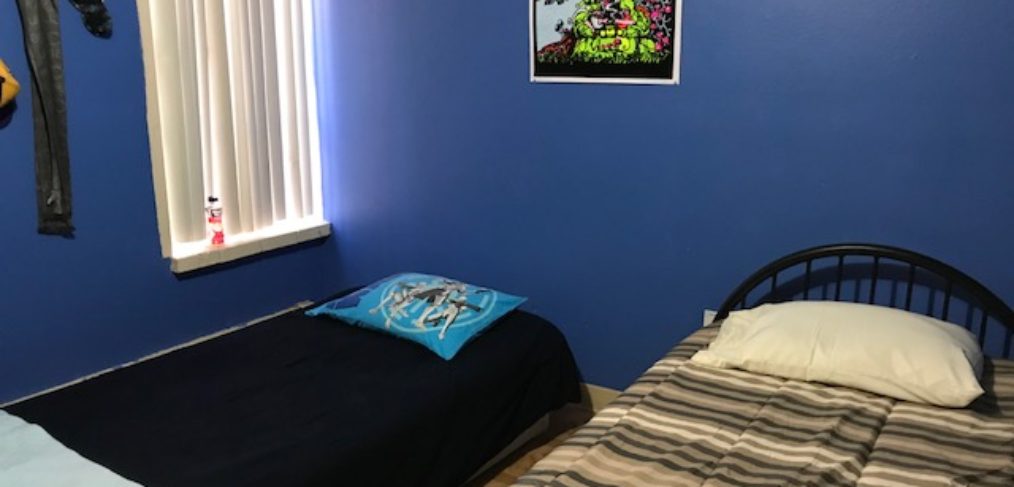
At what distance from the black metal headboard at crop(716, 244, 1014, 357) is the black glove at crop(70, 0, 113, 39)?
7.13 feet

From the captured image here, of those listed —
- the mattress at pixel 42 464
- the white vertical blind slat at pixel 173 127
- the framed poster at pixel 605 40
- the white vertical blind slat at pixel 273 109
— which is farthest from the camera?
the white vertical blind slat at pixel 273 109

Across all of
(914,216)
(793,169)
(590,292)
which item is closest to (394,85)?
(590,292)

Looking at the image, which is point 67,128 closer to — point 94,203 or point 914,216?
point 94,203

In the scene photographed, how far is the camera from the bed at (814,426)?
1.66 meters

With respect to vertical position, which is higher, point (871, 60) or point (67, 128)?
point (871, 60)

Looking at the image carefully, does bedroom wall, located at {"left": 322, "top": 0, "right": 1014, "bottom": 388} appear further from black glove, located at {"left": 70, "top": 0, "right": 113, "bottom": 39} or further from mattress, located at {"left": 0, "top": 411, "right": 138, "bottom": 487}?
mattress, located at {"left": 0, "top": 411, "right": 138, "bottom": 487}

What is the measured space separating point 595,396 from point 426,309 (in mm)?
766

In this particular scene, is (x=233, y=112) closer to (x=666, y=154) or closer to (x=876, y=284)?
(x=666, y=154)

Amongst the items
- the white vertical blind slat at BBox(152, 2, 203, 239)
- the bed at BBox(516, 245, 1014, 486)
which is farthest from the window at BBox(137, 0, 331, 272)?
the bed at BBox(516, 245, 1014, 486)

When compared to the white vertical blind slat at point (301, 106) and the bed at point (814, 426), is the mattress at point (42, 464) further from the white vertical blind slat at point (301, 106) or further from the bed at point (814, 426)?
the white vertical blind slat at point (301, 106)

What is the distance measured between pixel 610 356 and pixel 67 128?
6.49ft

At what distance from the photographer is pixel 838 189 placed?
7.88 ft

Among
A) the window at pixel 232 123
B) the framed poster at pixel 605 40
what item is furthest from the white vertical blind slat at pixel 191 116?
the framed poster at pixel 605 40

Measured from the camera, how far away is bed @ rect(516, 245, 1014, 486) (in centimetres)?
166
